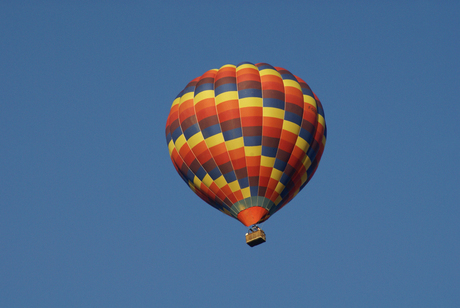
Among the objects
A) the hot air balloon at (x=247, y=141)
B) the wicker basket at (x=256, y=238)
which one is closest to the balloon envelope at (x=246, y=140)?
the hot air balloon at (x=247, y=141)

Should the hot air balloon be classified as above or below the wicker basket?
above

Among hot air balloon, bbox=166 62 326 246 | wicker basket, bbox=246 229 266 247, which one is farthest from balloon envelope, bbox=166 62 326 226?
wicker basket, bbox=246 229 266 247

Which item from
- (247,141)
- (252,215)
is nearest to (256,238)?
(252,215)

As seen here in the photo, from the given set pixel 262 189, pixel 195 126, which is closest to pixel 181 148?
pixel 195 126

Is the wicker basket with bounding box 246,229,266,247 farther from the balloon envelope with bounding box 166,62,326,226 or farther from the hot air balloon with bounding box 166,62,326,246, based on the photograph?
the balloon envelope with bounding box 166,62,326,226

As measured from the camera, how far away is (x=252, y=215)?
95.7ft

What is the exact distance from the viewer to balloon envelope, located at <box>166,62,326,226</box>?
29.3 meters

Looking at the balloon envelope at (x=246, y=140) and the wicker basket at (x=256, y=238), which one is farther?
the balloon envelope at (x=246, y=140)

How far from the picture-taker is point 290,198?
3086 centimetres

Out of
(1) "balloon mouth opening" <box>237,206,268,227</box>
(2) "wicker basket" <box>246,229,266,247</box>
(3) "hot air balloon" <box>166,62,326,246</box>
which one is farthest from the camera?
(3) "hot air balloon" <box>166,62,326,246</box>

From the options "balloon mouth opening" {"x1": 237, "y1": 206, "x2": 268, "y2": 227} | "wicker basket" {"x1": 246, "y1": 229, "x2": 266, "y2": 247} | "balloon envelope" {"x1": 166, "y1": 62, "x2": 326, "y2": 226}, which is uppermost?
"balloon envelope" {"x1": 166, "y1": 62, "x2": 326, "y2": 226}

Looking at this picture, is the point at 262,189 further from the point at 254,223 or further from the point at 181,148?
the point at 181,148

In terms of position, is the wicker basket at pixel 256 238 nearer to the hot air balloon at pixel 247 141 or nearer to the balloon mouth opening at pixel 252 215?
the hot air balloon at pixel 247 141

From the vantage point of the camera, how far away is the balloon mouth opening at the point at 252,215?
29125 millimetres
